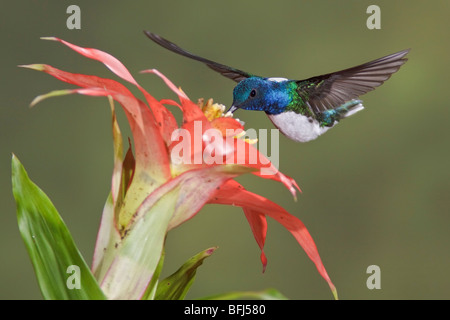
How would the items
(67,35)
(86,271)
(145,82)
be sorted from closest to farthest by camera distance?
(86,271) → (67,35) → (145,82)

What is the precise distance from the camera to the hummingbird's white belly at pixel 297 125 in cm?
73

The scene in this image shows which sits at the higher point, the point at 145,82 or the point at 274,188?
the point at 145,82

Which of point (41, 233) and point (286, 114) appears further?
point (286, 114)

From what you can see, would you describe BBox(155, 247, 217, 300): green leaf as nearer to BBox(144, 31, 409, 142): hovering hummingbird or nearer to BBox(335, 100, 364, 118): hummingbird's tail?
BBox(144, 31, 409, 142): hovering hummingbird

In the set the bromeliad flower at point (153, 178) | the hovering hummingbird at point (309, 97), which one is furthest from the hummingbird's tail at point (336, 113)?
the bromeliad flower at point (153, 178)

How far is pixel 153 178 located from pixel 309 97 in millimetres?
422

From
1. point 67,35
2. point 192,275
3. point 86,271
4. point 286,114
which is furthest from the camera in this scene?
point 67,35

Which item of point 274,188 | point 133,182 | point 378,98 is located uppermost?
point 378,98

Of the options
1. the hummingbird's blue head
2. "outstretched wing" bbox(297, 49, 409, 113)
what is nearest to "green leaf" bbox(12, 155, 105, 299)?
the hummingbird's blue head

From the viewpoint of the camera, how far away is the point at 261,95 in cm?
71

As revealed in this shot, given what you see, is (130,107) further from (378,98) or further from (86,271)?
(378,98)
